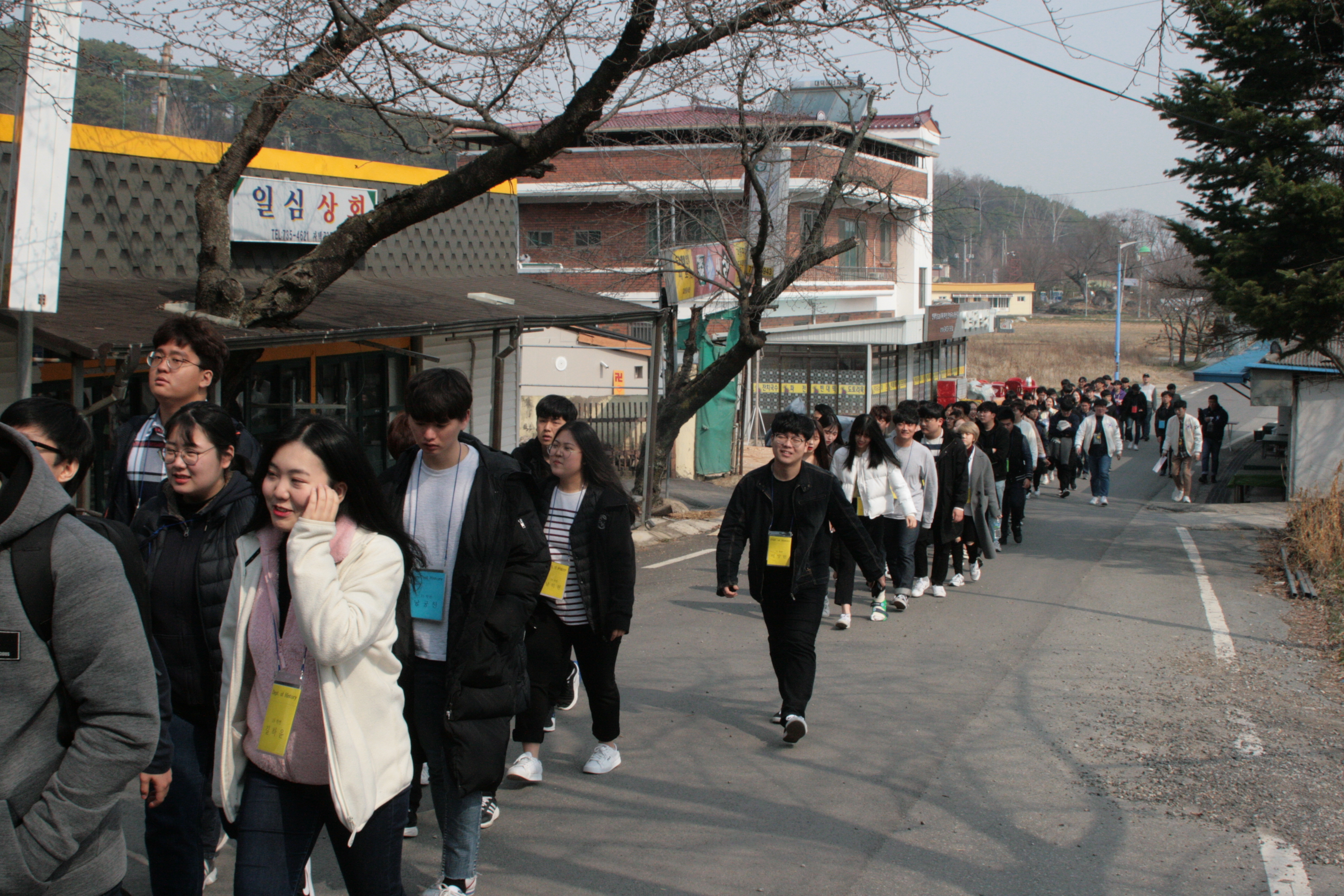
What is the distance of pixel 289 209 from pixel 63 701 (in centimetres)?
990

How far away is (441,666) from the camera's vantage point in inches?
153

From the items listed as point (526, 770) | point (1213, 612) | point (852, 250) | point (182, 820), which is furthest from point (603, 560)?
point (852, 250)

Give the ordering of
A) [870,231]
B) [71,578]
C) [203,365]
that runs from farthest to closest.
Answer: [870,231] → [203,365] → [71,578]

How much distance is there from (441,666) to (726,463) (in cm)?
1672

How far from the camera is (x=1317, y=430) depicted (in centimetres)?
1819

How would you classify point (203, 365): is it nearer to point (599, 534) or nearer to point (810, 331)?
point (599, 534)

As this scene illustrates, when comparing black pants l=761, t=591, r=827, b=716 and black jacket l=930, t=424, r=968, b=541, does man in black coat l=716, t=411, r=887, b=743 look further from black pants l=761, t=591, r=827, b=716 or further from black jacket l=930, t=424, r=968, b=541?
black jacket l=930, t=424, r=968, b=541

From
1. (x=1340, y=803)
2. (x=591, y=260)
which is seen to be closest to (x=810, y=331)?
(x=591, y=260)

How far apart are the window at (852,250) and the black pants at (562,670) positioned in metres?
32.9

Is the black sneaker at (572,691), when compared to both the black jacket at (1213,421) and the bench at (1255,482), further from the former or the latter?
the black jacket at (1213,421)

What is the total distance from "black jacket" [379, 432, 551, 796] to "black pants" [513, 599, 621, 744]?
1074 millimetres

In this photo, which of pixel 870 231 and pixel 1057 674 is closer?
pixel 1057 674

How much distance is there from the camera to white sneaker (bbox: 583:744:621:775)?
547cm

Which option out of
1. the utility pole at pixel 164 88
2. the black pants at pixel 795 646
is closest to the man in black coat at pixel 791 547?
the black pants at pixel 795 646
